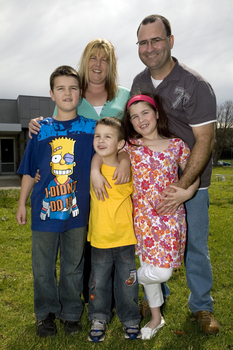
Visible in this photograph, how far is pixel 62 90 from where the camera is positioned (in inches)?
98.4

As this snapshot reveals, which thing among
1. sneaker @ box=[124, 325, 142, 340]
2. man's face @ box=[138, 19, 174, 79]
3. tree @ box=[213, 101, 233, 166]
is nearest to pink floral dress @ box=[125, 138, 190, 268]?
sneaker @ box=[124, 325, 142, 340]

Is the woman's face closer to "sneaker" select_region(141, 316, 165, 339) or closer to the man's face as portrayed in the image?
the man's face

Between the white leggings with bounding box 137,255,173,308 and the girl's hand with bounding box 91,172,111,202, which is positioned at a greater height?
the girl's hand with bounding box 91,172,111,202

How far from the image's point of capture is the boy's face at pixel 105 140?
2422 millimetres

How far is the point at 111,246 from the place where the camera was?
2398 millimetres

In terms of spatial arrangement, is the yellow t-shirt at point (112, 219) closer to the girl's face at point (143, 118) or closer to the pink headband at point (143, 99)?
the girl's face at point (143, 118)

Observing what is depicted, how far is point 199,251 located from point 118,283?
0.83 m

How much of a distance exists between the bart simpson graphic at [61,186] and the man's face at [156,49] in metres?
1.05

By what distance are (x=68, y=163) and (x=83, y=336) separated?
1464mm

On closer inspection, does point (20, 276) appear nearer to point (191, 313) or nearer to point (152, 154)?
point (191, 313)

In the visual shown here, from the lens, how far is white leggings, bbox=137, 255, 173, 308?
2.33 m

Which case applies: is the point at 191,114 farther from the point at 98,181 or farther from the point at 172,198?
the point at 98,181

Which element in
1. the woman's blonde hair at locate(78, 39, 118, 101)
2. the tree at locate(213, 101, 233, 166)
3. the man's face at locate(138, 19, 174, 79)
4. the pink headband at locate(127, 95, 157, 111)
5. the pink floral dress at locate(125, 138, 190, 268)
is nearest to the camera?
the pink floral dress at locate(125, 138, 190, 268)

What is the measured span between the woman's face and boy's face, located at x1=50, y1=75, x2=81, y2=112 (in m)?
0.45
